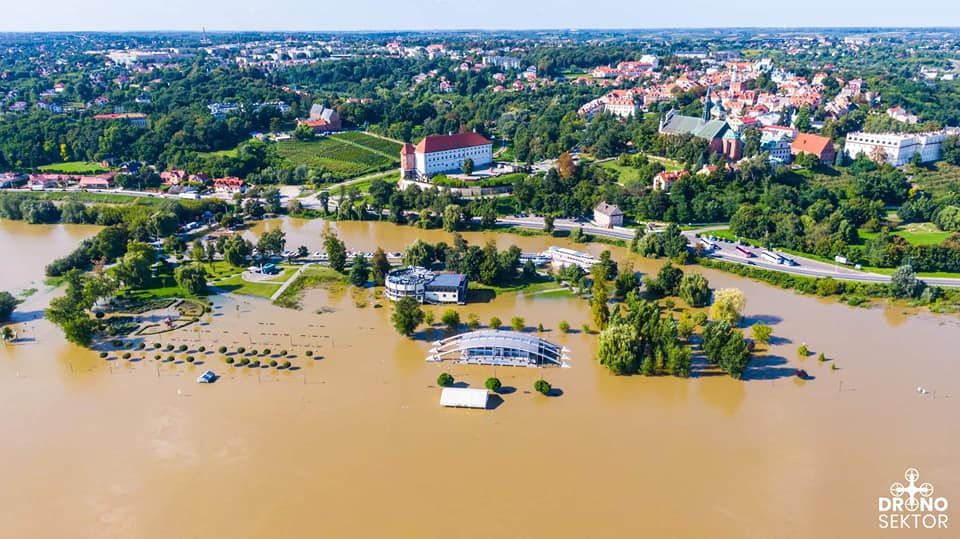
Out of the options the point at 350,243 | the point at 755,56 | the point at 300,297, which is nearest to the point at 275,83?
the point at 350,243

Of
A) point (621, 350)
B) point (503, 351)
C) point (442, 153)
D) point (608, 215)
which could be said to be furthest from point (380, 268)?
point (442, 153)

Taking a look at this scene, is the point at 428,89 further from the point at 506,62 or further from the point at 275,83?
the point at 506,62

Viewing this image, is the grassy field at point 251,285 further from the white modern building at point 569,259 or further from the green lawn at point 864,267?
the green lawn at point 864,267

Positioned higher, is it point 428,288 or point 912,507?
point 428,288

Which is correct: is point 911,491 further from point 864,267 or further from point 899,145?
point 899,145

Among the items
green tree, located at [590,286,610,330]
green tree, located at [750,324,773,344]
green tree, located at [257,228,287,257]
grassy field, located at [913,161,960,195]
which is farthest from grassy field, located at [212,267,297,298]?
grassy field, located at [913,161,960,195]

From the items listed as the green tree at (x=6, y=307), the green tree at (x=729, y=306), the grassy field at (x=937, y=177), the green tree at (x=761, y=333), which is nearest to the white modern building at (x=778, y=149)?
the grassy field at (x=937, y=177)
